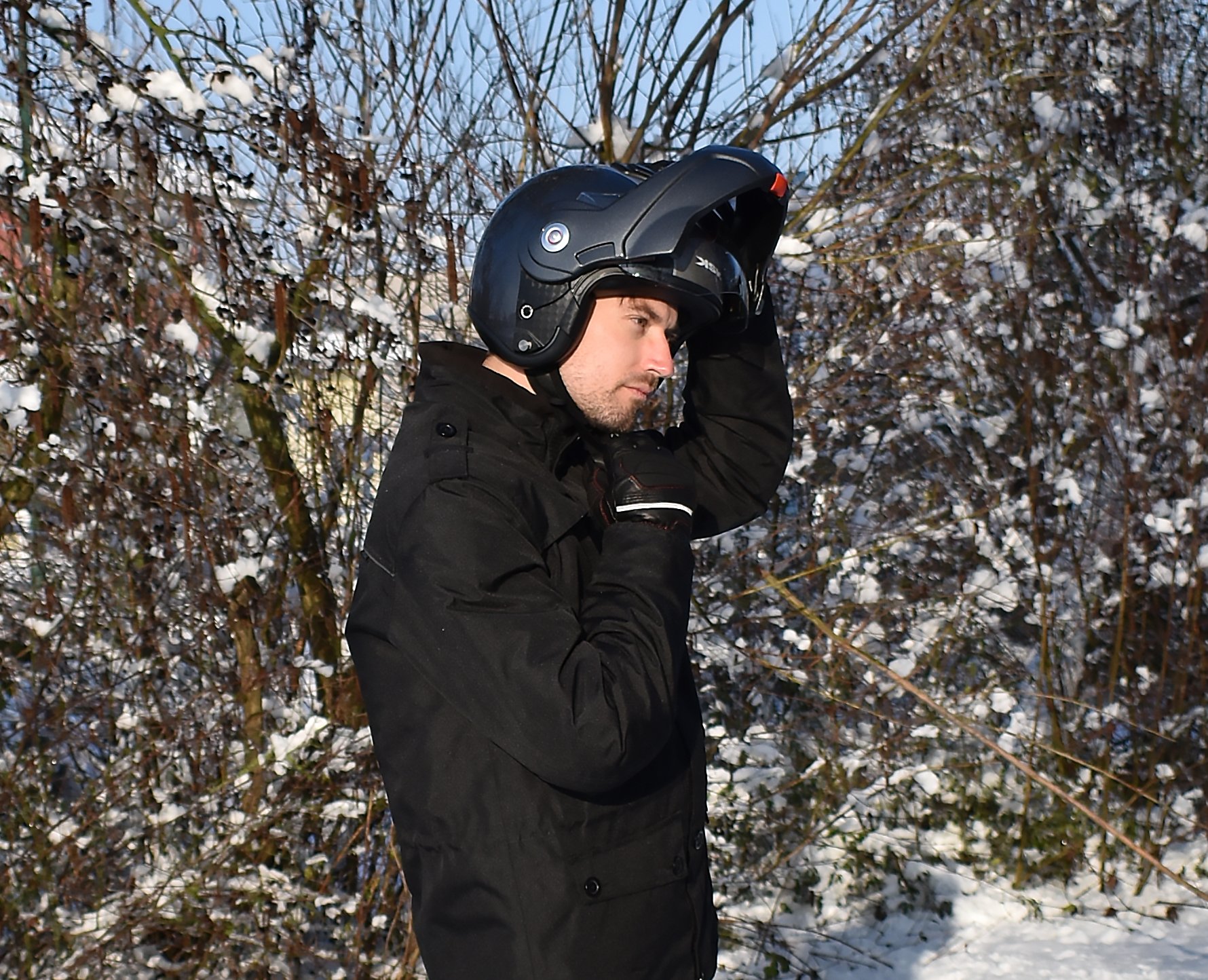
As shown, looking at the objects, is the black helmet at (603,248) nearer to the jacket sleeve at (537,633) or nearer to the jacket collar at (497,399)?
the jacket collar at (497,399)

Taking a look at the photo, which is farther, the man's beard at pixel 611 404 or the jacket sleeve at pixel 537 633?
the man's beard at pixel 611 404

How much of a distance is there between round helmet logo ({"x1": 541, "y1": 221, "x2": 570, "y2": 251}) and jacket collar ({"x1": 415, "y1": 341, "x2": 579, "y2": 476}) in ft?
0.70

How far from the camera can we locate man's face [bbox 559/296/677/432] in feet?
6.55

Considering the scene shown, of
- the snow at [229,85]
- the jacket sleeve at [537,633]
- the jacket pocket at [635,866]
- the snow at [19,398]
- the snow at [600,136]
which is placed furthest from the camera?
the snow at [600,136]

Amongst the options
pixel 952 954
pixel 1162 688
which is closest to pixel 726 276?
pixel 952 954

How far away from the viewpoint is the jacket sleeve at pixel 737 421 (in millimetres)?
2295

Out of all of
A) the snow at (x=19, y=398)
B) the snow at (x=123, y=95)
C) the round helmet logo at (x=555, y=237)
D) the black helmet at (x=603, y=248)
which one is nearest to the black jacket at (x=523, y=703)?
the black helmet at (x=603, y=248)

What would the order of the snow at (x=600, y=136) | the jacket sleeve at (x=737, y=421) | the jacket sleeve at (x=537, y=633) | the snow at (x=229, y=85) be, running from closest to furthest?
1. the jacket sleeve at (x=537, y=633)
2. the jacket sleeve at (x=737, y=421)
3. the snow at (x=229, y=85)
4. the snow at (x=600, y=136)

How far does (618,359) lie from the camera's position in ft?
6.57

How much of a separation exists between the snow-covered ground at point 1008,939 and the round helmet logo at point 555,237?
3479 millimetres

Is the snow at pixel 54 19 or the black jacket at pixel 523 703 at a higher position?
the snow at pixel 54 19

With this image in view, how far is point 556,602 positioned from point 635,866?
0.43 metres

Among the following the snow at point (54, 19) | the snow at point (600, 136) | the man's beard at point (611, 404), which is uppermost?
the snow at point (54, 19)

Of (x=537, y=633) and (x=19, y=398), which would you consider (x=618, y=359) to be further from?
(x=19, y=398)
